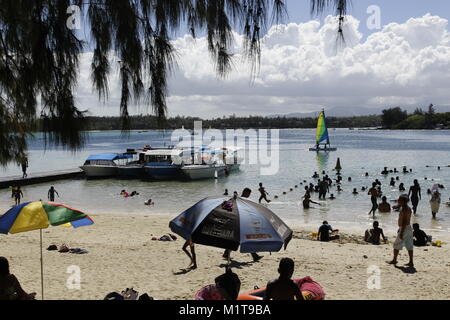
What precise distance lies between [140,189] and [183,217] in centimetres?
2947

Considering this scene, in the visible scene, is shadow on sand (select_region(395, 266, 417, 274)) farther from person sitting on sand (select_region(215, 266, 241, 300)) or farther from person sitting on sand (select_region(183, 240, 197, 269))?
person sitting on sand (select_region(215, 266, 241, 300))

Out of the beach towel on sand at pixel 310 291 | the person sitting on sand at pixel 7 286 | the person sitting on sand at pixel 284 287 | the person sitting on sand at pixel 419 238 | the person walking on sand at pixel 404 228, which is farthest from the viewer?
the person sitting on sand at pixel 419 238

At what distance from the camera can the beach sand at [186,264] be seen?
8930 mm

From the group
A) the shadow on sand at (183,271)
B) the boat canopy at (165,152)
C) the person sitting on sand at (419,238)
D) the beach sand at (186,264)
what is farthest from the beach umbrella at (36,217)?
the boat canopy at (165,152)

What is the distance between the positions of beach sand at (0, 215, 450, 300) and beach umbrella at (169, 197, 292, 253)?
2221 mm

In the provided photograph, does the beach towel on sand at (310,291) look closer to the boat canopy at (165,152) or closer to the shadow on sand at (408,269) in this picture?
the shadow on sand at (408,269)

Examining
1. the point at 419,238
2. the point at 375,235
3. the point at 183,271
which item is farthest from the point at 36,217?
the point at 419,238

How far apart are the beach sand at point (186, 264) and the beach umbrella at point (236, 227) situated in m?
2.22

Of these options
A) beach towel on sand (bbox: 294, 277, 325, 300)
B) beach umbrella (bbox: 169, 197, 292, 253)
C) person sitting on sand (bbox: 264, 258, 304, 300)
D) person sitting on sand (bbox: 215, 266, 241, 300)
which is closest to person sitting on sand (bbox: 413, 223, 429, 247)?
beach towel on sand (bbox: 294, 277, 325, 300)

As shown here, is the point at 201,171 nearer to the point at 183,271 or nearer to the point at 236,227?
the point at 183,271
